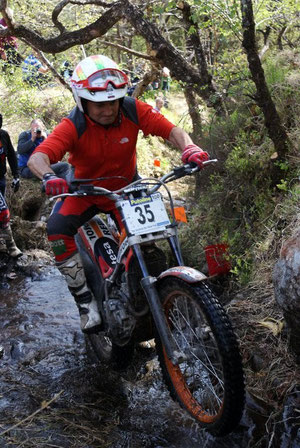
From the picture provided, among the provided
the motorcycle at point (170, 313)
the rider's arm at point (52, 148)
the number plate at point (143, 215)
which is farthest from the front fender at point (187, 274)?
the rider's arm at point (52, 148)

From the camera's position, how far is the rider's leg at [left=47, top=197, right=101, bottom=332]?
156 inches

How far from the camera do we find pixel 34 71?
11.0 metres

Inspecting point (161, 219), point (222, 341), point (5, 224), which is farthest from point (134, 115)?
point (5, 224)

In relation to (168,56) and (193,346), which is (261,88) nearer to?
(168,56)

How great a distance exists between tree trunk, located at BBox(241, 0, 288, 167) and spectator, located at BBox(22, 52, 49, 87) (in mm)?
7099

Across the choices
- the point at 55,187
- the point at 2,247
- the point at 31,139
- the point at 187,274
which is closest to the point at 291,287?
the point at 187,274

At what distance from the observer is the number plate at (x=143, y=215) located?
335 cm

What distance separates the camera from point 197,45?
7164mm

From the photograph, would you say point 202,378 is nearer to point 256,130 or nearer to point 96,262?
point 96,262

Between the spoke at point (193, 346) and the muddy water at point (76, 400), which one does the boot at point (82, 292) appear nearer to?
the muddy water at point (76, 400)

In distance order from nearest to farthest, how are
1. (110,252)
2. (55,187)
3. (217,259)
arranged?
(55,187) → (110,252) → (217,259)

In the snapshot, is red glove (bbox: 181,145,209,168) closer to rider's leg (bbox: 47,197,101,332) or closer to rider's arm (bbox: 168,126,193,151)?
rider's arm (bbox: 168,126,193,151)

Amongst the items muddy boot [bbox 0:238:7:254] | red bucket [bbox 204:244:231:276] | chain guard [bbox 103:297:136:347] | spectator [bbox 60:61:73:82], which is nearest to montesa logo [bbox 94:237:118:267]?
chain guard [bbox 103:297:136:347]

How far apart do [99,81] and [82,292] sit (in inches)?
69.0
